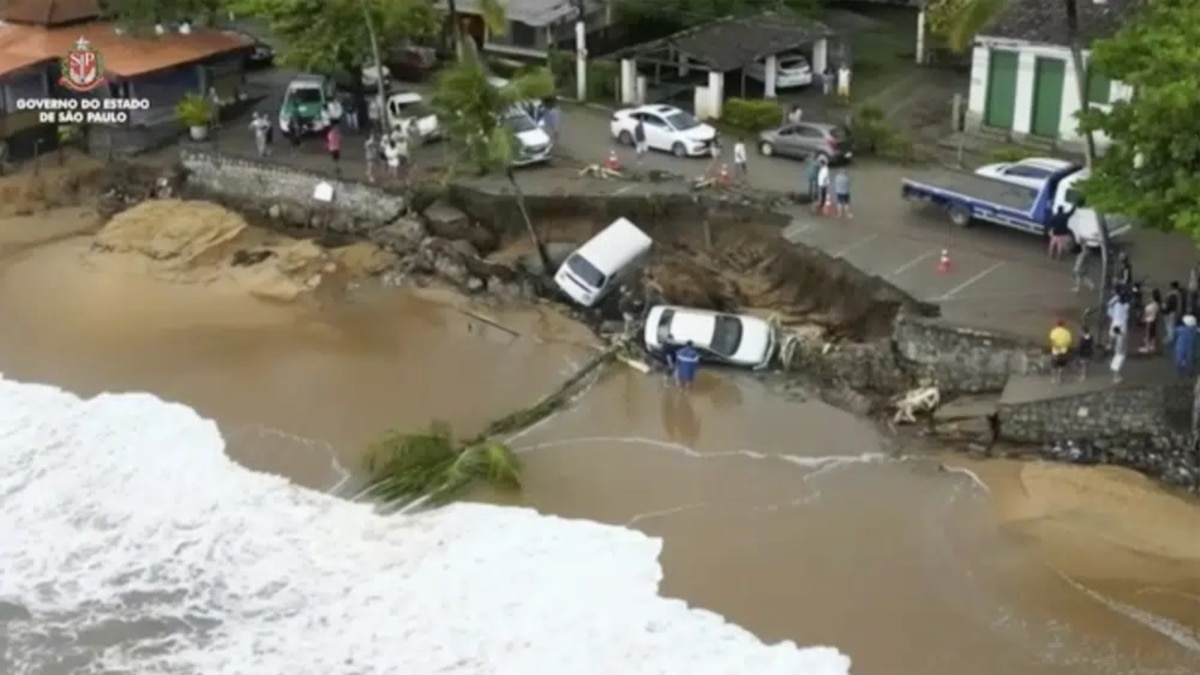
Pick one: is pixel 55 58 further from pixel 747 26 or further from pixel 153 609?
pixel 153 609

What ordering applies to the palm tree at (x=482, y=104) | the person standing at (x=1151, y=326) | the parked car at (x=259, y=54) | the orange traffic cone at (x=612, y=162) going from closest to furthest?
1. the person standing at (x=1151, y=326)
2. the palm tree at (x=482, y=104)
3. the orange traffic cone at (x=612, y=162)
4. the parked car at (x=259, y=54)

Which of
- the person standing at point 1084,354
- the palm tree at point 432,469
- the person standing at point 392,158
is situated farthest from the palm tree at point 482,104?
the person standing at point 1084,354

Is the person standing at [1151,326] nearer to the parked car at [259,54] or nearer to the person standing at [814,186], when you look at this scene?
the person standing at [814,186]

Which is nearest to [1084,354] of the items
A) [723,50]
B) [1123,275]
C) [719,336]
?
[1123,275]

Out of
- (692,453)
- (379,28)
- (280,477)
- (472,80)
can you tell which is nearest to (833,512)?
(692,453)

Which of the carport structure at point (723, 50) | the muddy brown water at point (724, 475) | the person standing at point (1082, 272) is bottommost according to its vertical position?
the muddy brown water at point (724, 475)

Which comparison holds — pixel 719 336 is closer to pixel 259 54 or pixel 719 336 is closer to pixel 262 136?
pixel 262 136

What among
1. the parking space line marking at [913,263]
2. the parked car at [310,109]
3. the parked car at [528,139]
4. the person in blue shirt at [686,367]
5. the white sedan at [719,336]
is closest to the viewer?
the person in blue shirt at [686,367]
